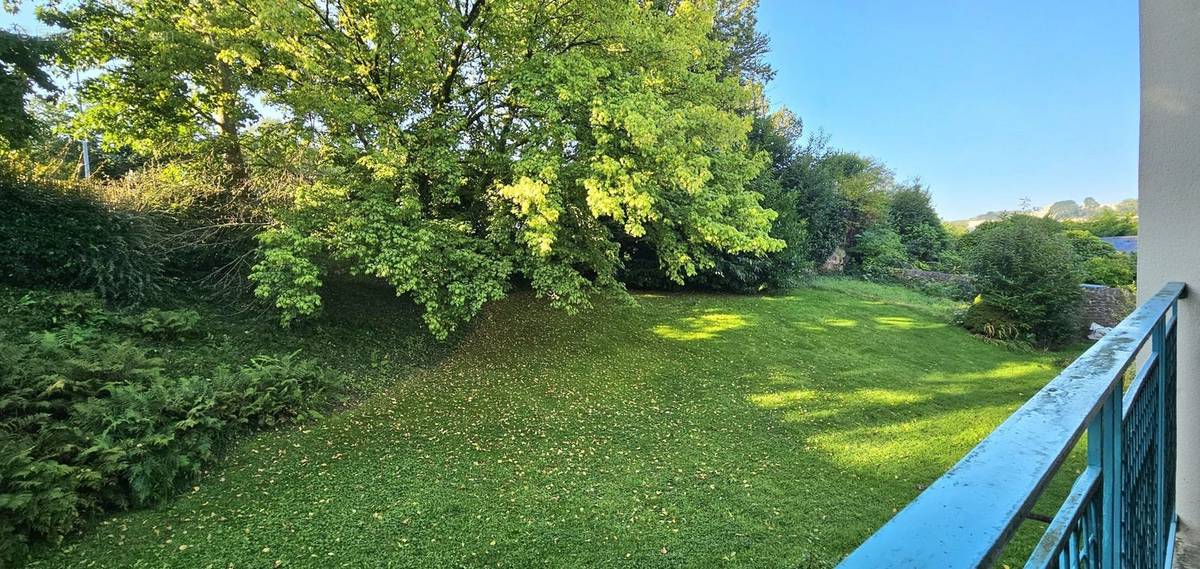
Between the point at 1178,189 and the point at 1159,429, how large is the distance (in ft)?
4.14

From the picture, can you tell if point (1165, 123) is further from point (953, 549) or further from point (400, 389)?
point (400, 389)

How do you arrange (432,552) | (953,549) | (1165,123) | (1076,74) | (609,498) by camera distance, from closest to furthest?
(953,549) → (1165,123) → (432,552) → (609,498) → (1076,74)

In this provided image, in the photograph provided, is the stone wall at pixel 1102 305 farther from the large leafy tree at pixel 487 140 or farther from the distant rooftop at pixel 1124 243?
the large leafy tree at pixel 487 140

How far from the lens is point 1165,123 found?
236 centimetres

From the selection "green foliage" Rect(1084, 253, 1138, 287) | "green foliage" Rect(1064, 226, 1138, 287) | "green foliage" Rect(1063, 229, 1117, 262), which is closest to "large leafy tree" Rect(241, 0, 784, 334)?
"green foliage" Rect(1064, 226, 1138, 287)

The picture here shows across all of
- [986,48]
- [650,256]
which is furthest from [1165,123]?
[986,48]

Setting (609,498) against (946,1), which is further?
(946,1)

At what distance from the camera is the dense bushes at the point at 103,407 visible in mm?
3412

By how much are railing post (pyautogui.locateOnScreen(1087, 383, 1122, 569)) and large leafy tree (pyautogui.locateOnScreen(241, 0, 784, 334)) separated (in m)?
4.74

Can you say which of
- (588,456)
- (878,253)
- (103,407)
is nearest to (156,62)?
(103,407)

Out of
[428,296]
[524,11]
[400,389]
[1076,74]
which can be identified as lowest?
[400,389]

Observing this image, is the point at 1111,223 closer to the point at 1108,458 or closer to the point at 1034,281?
the point at 1034,281

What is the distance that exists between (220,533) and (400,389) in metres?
2.70

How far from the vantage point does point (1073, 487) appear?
3.15 feet
